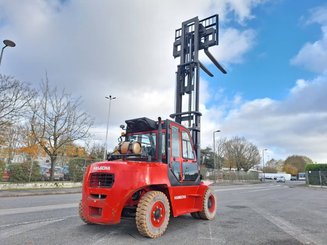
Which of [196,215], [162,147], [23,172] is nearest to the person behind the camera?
[162,147]

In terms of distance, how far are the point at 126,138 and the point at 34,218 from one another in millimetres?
3288

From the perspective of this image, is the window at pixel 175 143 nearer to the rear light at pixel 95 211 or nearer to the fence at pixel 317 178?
the rear light at pixel 95 211

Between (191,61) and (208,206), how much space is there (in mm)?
4837

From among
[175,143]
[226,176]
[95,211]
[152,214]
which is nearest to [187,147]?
[175,143]

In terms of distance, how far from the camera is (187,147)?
742cm

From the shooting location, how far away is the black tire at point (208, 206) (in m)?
7.52

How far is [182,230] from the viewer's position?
6.42 m

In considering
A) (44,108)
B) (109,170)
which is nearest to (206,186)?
(109,170)

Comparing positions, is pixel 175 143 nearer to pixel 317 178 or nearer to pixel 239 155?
pixel 317 178

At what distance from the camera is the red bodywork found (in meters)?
5.47

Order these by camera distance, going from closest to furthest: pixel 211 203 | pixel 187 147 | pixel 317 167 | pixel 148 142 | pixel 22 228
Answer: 1. pixel 22 228
2. pixel 148 142
3. pixel 187 147
4. pixel 211 203
5. pixel 317 167

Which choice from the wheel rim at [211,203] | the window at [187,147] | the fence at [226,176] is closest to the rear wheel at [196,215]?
the wheel rim at [211,203]

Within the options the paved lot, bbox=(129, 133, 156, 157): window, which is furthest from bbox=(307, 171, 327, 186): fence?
bbox=(129, 133, 156, 157): window

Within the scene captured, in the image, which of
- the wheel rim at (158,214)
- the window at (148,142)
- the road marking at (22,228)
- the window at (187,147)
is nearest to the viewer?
the road marking at (22,228)
